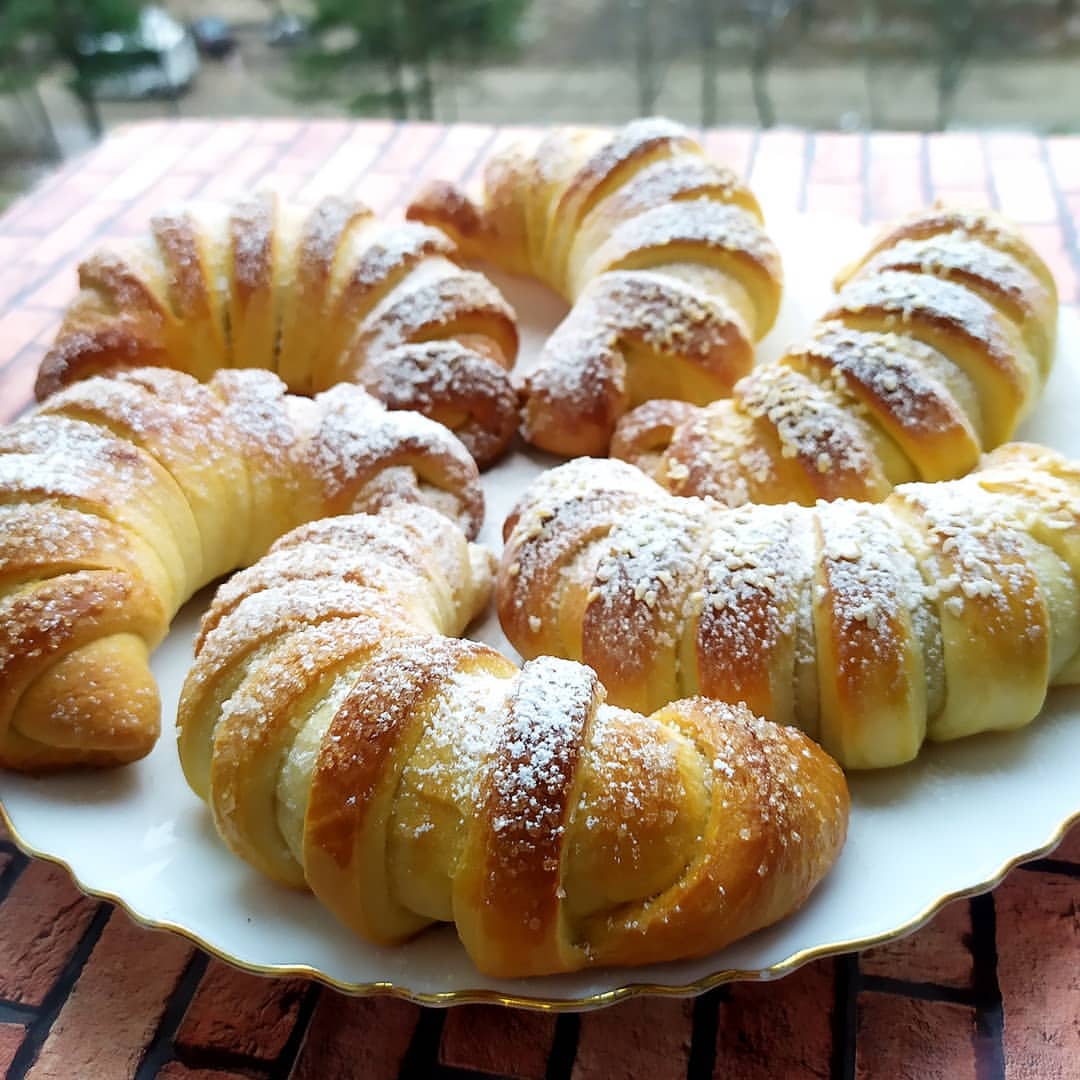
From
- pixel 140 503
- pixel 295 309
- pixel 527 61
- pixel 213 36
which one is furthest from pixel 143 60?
pixel 140 503

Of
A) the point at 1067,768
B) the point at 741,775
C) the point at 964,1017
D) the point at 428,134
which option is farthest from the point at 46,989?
the point at 428,134

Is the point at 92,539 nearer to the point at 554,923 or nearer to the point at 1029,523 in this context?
the point at 554,923

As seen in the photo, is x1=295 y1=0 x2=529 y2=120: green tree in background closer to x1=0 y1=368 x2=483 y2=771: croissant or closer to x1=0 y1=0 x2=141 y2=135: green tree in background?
x1=0 y1=0 x2=141 y2=135: green tree in background

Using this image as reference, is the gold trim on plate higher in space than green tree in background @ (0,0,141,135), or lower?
lower

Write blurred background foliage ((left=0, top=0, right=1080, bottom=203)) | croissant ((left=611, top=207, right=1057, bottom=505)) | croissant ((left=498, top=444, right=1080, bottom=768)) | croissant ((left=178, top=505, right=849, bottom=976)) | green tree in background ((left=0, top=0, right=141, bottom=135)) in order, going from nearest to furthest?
croissant ((left=178, top=505, right=849, bottom=976)), croissant ((left=498, top=444, right=1080, bottom=768)), croissant ((left=611, top=207, right=1057, bottom=505)), blurred background foliage ((left=0, top=0, right=1080, bottom=203)), green tree in background ((left=0, top=0, right=141, bottom=135))

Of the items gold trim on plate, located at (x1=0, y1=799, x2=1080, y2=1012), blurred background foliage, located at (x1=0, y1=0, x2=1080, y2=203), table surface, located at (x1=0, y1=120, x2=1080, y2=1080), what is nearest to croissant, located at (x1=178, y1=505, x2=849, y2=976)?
gold trim on plate, located at (x1=0, y1=799, x2=1080, y2=1012)

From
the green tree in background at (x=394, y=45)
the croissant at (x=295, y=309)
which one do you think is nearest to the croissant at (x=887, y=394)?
the croissant at (x=295, y=309)
